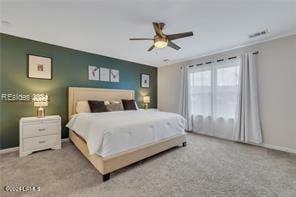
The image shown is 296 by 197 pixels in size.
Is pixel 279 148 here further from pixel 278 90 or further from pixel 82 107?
pixel 82 107

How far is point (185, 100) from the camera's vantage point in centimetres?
499

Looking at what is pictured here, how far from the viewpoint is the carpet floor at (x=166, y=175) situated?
1812 mm

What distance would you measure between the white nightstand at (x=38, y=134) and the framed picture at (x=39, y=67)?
1.00 m

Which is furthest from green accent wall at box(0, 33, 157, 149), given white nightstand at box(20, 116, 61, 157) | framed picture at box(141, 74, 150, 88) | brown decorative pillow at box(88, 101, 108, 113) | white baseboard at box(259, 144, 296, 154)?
white baseboard at box(259, 144, 296, 154)

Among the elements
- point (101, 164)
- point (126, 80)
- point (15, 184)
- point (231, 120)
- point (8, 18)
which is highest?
point (8, 18)

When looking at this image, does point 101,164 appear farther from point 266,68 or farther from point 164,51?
point 266,68

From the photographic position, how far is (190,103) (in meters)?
4.89

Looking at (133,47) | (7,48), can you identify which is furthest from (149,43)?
(7,48)

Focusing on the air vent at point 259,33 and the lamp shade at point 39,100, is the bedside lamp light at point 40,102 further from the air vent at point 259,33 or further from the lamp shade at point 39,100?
the air vent at point 259,33

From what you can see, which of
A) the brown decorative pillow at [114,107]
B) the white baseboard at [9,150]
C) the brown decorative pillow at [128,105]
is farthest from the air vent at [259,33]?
the white baseboard at [9,150]

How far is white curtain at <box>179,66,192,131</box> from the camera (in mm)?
4895

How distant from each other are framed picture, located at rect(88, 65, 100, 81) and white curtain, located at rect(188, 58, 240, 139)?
9.59ft

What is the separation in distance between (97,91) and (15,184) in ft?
8.93

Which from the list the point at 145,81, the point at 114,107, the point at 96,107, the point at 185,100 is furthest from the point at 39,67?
the point at 185,100
